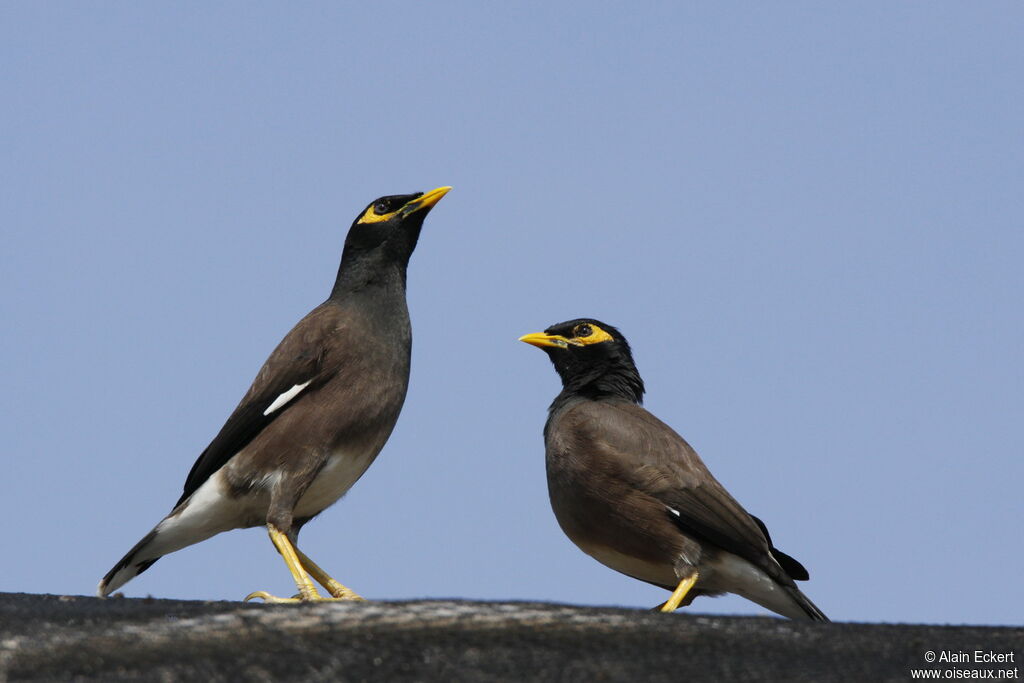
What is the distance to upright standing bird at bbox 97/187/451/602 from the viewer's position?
516 centimetres

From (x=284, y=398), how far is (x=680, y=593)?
6.31ft

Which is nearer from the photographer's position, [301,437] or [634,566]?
[301,437]

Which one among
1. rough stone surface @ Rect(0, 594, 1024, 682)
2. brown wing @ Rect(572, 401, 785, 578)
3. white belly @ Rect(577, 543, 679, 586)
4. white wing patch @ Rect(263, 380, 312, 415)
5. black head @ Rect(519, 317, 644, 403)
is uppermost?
black head @ Rect(519, 317, 644, 403)

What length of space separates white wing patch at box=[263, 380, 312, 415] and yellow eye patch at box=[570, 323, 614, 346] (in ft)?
5.78

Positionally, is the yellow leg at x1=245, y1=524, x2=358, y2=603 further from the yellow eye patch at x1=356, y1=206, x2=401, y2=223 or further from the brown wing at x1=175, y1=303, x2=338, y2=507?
the yellow eye patch at x1=356, y1=206, x2=401, y2=223

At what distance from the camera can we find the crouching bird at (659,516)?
5398 millimetres

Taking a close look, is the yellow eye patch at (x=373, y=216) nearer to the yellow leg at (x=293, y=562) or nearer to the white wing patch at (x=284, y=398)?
the white wing patch at (x=284, y=398)

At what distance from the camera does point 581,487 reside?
5551 mm

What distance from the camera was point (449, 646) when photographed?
2.36m

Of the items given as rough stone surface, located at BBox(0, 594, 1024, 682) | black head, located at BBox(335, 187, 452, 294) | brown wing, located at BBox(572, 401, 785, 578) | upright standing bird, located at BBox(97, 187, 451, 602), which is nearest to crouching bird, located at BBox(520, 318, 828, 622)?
brown wing, located at BBox(572, 401, 785, 578)

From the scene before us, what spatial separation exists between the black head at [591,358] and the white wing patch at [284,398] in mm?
1631

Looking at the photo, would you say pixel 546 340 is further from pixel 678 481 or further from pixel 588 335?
pixel 678 481

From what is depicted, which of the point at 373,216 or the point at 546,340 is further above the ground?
the point at 373,216

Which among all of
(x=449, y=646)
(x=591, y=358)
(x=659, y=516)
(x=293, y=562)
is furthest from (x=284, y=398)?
(x=449, y=646)
